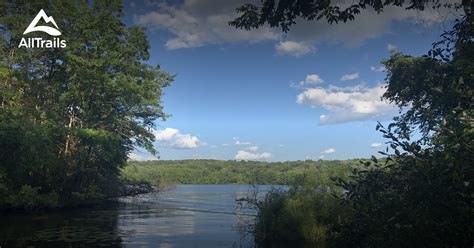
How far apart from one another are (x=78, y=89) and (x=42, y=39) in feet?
18.8

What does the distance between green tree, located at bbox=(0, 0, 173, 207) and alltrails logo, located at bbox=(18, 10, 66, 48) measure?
0.38 metres

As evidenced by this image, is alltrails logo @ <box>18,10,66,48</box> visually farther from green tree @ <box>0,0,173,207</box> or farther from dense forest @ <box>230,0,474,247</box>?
dense forest @ <box>230,0,474,247</box>

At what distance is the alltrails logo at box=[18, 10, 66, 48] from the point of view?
123ft

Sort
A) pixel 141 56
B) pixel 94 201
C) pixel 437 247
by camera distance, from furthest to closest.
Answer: pixel 141 56
pixel 94 201
pixel 437 247

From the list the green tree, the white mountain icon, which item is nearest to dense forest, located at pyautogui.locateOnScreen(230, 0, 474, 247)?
the green tree

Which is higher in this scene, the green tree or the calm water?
the green tree

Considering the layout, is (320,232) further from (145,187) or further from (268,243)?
(145,187)

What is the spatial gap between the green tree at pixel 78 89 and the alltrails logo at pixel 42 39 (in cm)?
38

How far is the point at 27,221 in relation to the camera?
957 inches

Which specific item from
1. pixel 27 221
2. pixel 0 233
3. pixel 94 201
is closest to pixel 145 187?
pixel 94 201

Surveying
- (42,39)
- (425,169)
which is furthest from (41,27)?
(425,169)

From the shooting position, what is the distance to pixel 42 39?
129 feet

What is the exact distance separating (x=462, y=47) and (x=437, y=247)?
3.42 metres

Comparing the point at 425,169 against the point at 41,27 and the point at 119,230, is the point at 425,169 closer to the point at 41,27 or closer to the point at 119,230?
the point at 119,230
